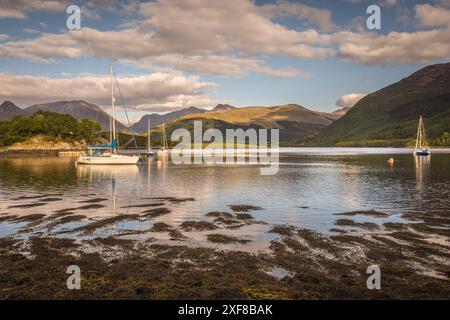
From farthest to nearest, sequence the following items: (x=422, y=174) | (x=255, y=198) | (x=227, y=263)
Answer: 1. (x=422, y=174)
2. (x=255, y=198)
3. (x=227, y=263)

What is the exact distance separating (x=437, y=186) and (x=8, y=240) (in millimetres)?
49892

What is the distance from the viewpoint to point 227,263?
1720cm

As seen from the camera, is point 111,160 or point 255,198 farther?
point 111,160

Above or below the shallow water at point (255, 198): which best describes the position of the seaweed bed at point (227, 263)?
below

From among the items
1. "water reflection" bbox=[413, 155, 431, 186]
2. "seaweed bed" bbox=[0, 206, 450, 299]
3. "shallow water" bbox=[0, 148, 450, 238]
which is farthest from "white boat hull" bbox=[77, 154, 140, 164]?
"seaweed bed" bbox=[0, 206, 450, 299]

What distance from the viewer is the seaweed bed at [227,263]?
13.8 meters

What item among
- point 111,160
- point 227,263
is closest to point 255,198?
point 227,263

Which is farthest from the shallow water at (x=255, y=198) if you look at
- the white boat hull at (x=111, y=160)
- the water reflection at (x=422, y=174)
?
the white boat hull at (x=111, y=160)

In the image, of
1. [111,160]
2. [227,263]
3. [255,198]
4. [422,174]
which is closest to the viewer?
[227,263]

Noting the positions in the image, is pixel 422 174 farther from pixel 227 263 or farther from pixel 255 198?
pixel 227 263

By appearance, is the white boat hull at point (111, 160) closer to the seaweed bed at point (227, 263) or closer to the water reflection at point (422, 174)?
the water reflection at point (422, 174)

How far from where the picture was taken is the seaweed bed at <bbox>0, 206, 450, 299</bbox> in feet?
45.2

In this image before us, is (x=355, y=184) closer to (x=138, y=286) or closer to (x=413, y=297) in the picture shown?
(x=413, y=297)
